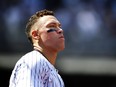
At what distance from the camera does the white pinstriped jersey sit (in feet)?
14.0

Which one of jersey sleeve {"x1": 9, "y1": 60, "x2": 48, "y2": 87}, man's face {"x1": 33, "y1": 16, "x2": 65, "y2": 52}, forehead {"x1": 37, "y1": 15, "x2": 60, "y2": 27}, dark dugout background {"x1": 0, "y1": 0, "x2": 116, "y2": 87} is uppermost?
dark dugout background {"x1": 0, "y1": 0, "x2": 116, "y2": 87}

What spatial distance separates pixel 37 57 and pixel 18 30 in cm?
742

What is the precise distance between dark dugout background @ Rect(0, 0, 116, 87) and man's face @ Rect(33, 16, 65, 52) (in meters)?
6.68

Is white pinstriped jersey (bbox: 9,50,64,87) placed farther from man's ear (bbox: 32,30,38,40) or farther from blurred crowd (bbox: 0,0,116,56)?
blurred crowd (bbox: 0,0,116,56)

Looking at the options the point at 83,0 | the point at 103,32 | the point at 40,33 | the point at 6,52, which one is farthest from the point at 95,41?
the point at 40,33

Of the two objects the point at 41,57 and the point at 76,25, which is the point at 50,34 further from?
the point at 76,25

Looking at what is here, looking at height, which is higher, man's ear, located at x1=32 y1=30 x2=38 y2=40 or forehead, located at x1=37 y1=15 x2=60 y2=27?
forehead, located at x1=37 y1=15 x2=60 y2=27

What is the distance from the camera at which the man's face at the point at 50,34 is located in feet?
15.5

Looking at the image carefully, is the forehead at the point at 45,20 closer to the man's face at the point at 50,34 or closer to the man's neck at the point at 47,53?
the man's face at the point at 50,34

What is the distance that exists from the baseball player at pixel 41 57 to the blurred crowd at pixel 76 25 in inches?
264

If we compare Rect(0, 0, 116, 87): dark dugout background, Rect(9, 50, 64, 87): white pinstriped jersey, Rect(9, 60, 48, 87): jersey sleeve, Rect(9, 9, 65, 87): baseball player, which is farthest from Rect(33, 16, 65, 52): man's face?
Rect(0, 0, 116, 87): dark dugout background

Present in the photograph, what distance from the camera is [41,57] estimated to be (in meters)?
4.50

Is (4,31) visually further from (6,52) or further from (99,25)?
(99,25)

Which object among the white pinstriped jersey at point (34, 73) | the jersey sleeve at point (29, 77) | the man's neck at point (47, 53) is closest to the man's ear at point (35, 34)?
the man's neck at point (47, 53)
